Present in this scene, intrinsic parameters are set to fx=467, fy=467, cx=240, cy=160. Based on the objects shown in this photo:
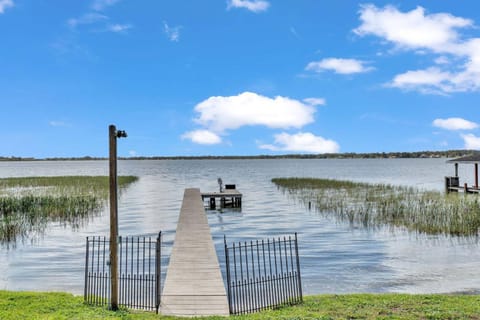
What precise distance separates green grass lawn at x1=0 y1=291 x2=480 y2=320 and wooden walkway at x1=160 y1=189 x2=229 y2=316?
0.64 metres

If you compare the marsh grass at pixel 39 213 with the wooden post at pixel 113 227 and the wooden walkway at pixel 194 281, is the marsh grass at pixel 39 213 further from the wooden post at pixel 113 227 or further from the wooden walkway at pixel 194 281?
the wooden post at pixel 113 227

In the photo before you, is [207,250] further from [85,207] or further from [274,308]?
[85,207]

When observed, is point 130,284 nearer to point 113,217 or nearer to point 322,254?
point 113,217

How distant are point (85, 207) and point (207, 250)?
19862 millimetres

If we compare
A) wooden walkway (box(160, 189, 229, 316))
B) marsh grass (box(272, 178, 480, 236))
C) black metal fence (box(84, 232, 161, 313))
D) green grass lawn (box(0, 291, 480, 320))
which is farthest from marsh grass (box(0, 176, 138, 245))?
marsh grass (box(272, 178, 480, 236))

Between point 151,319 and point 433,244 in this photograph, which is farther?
point 433,244

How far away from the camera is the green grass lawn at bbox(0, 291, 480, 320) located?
8602 mm

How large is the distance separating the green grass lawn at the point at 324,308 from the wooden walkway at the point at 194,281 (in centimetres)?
64

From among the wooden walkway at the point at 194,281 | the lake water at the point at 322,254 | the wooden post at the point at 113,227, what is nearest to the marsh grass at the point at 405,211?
the lake water at the point at 322,254

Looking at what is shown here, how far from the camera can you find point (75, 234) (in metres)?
22.8

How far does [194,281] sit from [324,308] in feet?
10.1

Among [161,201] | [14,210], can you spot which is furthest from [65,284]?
[161,201]

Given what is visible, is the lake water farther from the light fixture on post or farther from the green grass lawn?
the light fixture on post

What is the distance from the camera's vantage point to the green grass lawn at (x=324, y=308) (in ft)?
28.2
